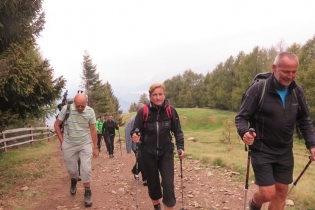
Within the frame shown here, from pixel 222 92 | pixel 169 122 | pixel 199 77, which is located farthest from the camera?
pixel 199 77

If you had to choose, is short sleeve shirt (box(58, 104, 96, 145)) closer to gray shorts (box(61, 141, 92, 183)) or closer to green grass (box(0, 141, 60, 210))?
gray shorts (box(61, 141, 92, 183))

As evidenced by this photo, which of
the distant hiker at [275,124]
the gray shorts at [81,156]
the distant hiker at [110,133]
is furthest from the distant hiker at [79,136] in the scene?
the distant hiker at [110,133]

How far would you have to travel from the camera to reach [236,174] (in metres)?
8.12

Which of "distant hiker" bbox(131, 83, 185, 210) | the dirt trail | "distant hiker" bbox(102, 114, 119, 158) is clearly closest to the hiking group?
"distant hiker" bbox(131, 83, 185, 210)

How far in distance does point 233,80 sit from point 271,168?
194 ft

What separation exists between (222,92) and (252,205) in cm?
5943

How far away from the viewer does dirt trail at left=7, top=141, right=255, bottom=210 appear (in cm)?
609

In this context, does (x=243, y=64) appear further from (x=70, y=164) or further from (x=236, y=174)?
(x=70, y=164)

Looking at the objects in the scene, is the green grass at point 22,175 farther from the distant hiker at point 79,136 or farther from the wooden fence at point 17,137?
the distant hiker at point 79,136

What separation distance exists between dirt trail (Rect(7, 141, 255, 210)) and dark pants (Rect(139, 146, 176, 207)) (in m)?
1.07

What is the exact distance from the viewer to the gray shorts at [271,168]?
386cm

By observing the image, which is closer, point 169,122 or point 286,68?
point 286,68

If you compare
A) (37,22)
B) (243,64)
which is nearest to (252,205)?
(37,22)

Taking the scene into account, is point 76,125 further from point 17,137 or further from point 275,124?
point 17,137
